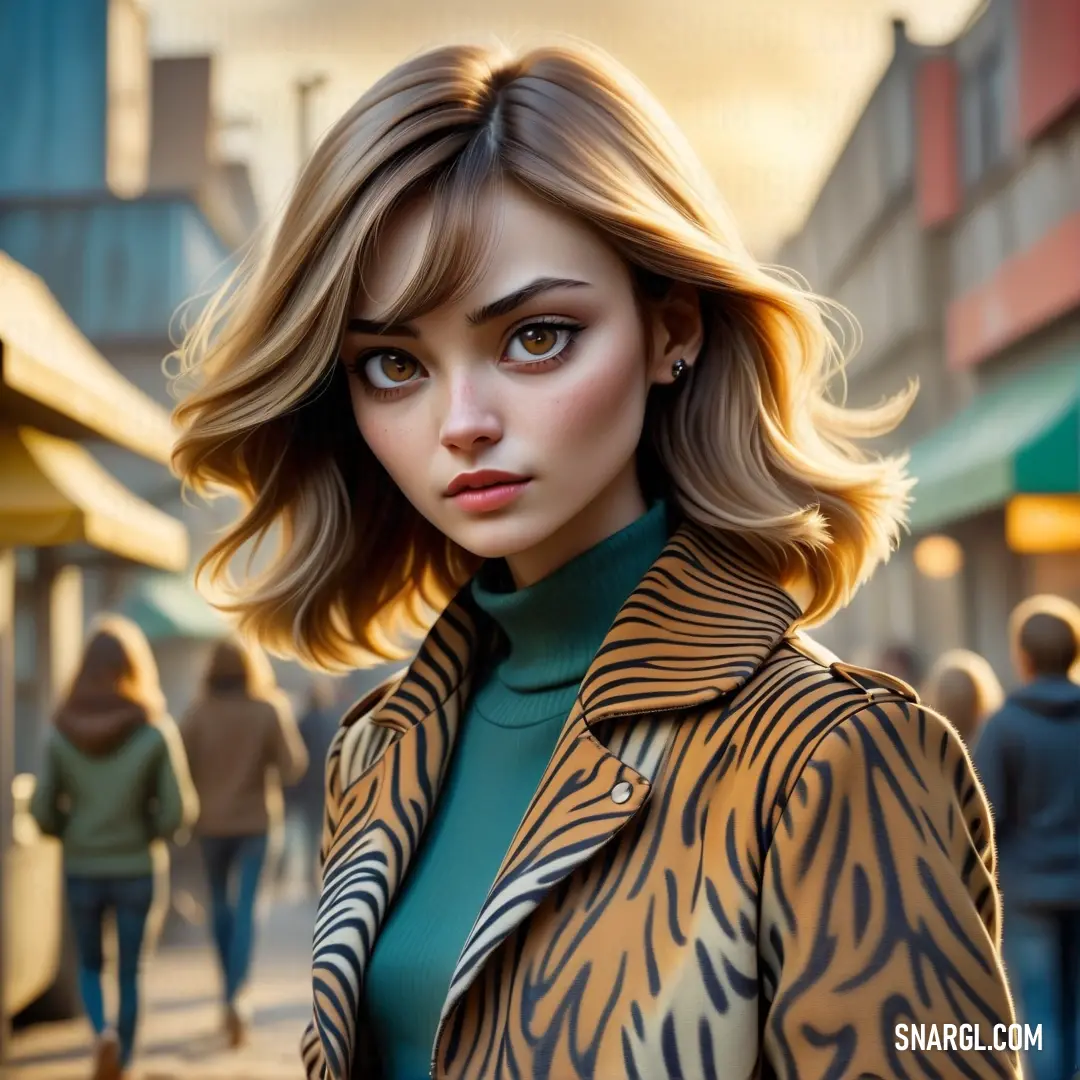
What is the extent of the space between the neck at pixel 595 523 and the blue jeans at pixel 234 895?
550 cm

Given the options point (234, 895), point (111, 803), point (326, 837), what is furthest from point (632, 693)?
point (234, 895)

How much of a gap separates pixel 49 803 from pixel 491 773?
4830 millimetres

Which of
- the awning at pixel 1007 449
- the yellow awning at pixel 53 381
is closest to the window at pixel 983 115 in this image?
the awning at pixel 1007 449

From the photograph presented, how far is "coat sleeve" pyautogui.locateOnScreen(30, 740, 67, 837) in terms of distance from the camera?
6141 millimetres

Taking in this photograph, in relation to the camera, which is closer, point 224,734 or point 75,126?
point 224,734

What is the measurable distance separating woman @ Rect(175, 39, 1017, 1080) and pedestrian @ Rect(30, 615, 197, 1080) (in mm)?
4279

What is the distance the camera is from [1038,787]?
5.07 metres

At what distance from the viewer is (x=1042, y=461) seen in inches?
345

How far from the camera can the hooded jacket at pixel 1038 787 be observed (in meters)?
5.04

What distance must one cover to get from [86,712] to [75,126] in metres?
11.8

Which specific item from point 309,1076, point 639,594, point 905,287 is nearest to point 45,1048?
point 309,1076

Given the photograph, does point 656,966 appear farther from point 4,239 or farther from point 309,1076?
point 4,239

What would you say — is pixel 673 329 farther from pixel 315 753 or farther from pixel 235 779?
pixel 315 753

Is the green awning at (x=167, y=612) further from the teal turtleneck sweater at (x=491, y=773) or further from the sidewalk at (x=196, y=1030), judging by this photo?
the teal turtleneck sweater at (x=491, y=773)
